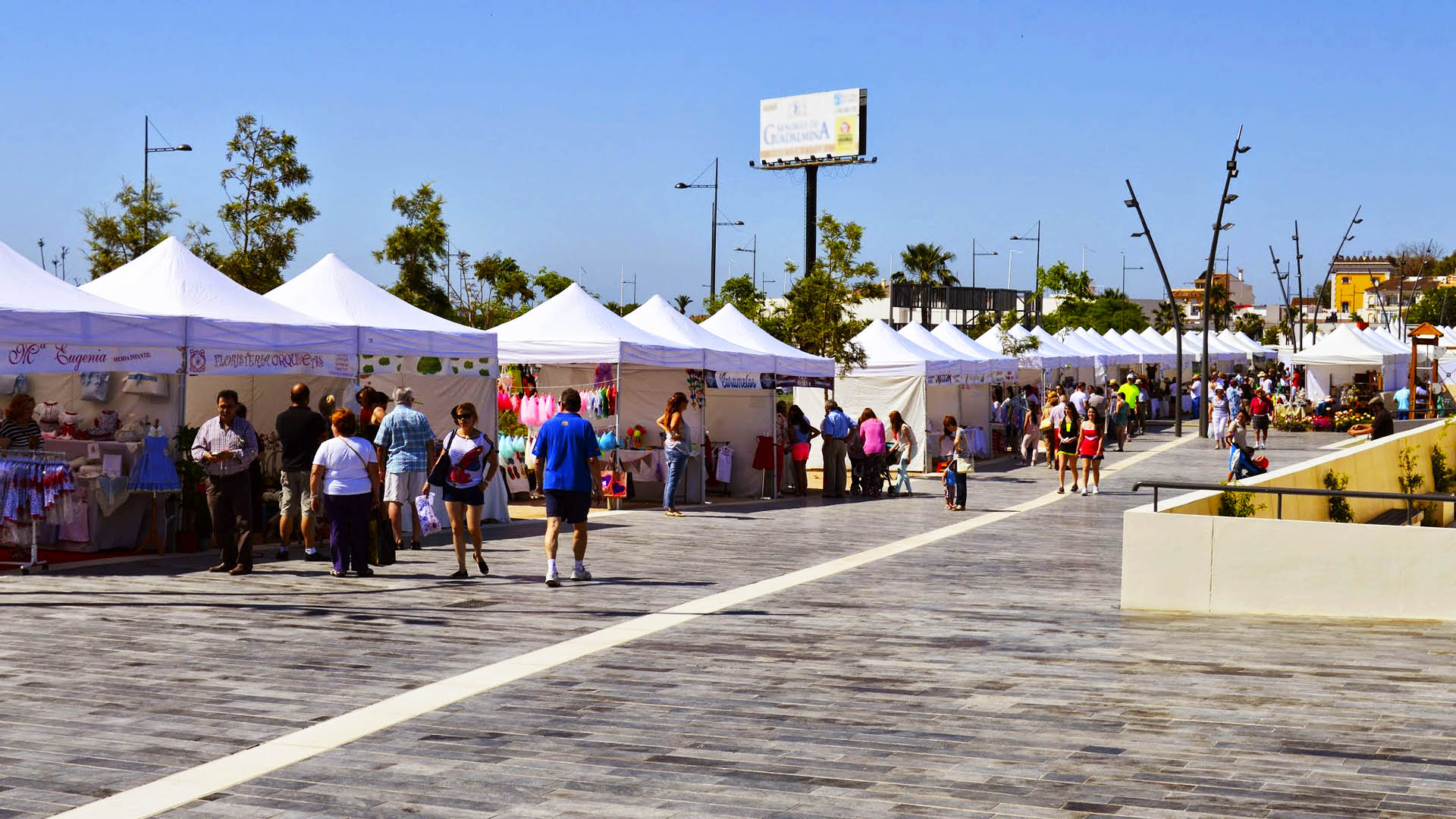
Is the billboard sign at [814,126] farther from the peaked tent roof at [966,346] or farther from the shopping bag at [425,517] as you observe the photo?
the shopping bag at [425,517]

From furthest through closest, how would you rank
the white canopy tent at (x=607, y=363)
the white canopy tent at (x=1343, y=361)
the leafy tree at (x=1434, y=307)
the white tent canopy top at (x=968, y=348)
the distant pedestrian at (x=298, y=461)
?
the leafy tree at (x=1434, y=307) → the white canopy tent at (x=1343, y=361) → the white tent canopy top at (x=968, y=348) → the white canopy tent at (x=607, y=363) → the distant pedestrian at (x=298, y=461)

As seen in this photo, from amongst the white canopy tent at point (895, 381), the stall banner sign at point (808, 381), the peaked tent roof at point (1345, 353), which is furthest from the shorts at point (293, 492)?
the peaked tent roof at point (1345, 353)

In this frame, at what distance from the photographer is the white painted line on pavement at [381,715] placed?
5758mm

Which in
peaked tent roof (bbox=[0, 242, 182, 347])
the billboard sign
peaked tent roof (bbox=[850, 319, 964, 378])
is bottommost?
peaked tent roof (bbox=[0, 242, 182, 347])

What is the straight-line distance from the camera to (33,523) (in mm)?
12516

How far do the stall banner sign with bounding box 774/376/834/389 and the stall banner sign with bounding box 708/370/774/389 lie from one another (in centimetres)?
28

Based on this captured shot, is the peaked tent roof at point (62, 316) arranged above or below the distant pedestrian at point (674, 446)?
above

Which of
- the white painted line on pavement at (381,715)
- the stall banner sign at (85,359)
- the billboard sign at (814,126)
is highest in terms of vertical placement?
the billboard sign at (814,126)

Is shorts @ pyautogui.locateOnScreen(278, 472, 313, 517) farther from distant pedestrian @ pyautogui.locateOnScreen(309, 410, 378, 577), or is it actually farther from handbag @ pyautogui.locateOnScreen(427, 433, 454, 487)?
handbag @ pyautogui.locateOnScreen(427, 433, 454, 487)

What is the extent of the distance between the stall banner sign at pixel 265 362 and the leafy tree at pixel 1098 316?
3539 inches

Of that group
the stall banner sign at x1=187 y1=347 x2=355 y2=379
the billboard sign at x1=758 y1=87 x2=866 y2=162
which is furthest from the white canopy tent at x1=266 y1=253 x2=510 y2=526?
the billboard sign at x1=758 y1=87 x2=866 y2=162

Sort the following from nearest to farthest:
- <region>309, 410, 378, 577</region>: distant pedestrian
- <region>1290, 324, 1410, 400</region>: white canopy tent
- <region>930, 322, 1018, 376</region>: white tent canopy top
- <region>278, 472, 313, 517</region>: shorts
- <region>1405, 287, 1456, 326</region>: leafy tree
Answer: <region>309, 410, 378, 577</region>: distant pedestrian → <region>278, 472, 313, 517</region>: shorts → <region>930, 322, 1018, 376</region>: white tent canopy top → <region>1290, 324, 1410, 400</region>: white canopy tent → <region>1405, 287, 1456, 326</region>: leafy tree

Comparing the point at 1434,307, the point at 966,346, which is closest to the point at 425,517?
the point at 966,346

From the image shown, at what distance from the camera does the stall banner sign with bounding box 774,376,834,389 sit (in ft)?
76.9
